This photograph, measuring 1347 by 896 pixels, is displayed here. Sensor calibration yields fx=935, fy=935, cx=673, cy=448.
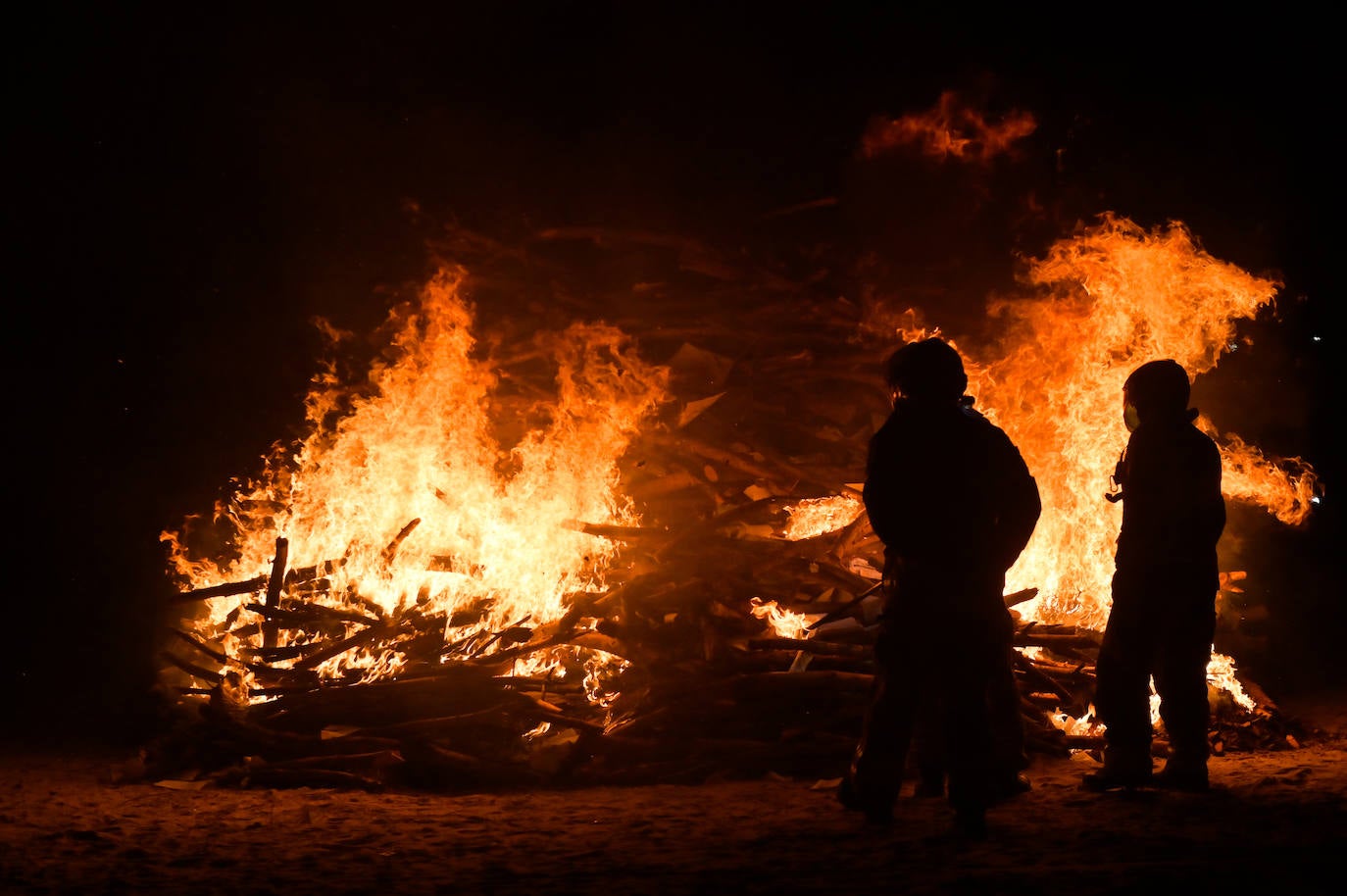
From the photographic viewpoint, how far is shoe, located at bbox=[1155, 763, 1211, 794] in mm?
5285

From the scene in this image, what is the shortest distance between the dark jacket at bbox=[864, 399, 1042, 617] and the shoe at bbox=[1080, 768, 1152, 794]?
1.57 meters

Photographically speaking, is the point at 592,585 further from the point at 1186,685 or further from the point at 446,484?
the point at 1186,685

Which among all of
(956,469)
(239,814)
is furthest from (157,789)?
(956,469)

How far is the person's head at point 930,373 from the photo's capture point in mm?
4688

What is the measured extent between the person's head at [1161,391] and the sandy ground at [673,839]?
2187mm

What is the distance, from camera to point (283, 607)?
8492 mm

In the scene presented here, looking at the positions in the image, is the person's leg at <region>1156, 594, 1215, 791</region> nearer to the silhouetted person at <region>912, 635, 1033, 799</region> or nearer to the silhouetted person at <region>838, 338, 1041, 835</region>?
the silhouetted person at <region>912, 635, 1033, 799</region>

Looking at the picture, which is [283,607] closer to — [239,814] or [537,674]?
[537,674]

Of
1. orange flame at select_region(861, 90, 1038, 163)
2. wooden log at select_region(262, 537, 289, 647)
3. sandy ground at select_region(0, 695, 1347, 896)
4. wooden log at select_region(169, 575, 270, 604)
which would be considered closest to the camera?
sandy ground at select_region(0, 695, 1347, 896)

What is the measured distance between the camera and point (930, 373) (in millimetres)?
4691

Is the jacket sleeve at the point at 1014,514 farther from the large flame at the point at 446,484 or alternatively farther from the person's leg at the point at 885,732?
the large flame at the point at 446,484

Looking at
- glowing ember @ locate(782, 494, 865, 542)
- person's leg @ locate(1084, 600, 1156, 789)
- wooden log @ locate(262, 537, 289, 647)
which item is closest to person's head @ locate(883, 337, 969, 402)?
person's leg @ locate(1084, 600, 1156, 789)

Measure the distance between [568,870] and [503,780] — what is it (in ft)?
7.68

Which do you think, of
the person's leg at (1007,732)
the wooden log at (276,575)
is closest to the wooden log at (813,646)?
the person's leg at (1007,732)
